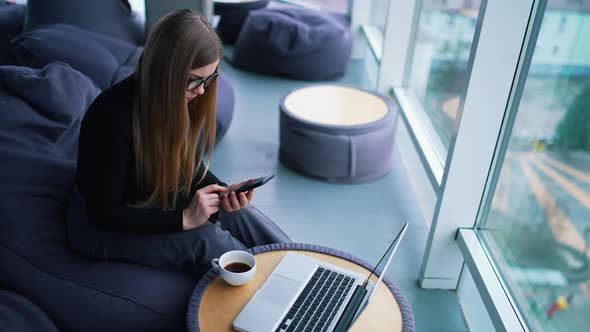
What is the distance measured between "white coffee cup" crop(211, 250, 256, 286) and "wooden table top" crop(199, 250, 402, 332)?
1.2 inches

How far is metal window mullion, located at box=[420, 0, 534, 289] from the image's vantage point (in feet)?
5.90

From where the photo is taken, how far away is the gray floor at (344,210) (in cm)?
221

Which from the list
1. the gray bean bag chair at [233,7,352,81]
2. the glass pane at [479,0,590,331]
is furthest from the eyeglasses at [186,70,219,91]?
the gray bean bag chair at [233,7,352,81]

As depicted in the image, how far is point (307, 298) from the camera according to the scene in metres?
1.47

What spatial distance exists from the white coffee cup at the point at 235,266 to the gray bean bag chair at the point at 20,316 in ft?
1.77

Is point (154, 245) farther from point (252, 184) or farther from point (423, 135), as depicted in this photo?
point (423, 135)

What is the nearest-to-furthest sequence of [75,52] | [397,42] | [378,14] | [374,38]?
[75,52] → [397,42] → [374,38] → [378,14]

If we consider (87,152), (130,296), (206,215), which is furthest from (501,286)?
(87,152)

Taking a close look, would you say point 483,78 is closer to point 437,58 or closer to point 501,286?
point 501,286

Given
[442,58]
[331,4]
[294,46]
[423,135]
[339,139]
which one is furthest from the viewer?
[331,4]

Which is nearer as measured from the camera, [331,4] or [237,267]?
[237,267]

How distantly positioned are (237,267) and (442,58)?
2358mm

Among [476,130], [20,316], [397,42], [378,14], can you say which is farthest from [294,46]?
[20,316]

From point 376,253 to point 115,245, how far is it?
1214mm
